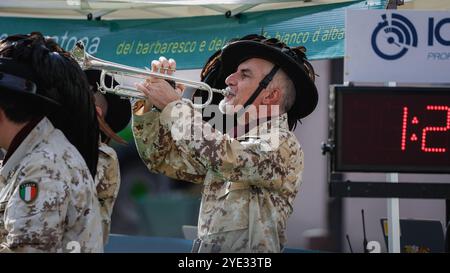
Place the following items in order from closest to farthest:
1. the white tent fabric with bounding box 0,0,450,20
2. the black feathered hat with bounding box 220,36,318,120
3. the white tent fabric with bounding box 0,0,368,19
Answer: the black feathered hat with bounding box 220,36,318,120 → the white tent fabric with bounding box 0,0,450,20 → the white tent fabric with bounding box 0,0,368,19

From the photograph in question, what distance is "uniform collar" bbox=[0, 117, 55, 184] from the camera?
385cm

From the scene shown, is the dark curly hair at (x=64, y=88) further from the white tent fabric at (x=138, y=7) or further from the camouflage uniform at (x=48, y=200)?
the white tent fabric at (x=138, y=7)

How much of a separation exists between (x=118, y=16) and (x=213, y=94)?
4162 mm

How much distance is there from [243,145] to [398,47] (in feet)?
6.22

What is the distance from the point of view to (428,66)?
6.10 m

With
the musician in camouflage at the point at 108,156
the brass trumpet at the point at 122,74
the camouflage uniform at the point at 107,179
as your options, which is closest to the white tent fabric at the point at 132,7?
the musician in camouflage at the point at 108,156

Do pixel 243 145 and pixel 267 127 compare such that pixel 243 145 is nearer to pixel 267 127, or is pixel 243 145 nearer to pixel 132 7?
pixel 267 127

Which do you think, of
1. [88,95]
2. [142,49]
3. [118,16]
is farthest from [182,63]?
[88,95]

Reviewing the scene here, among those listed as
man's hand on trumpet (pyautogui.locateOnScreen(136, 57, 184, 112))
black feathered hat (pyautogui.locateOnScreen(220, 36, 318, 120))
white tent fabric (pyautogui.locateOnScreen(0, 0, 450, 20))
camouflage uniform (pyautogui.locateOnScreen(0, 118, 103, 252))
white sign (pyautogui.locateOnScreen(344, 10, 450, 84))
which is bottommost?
camouflage uniform (pyautogui.locateOnScreen(0, 118, 103, 252))

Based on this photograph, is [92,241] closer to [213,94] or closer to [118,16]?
[213,94]

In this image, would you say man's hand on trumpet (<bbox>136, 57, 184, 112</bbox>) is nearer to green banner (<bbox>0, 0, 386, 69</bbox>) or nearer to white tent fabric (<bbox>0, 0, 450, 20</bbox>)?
green banner (<bbox>0, 0, 386, 69</bbox>)

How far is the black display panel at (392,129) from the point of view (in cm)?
567

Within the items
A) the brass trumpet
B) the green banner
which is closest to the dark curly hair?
the brass trumpet

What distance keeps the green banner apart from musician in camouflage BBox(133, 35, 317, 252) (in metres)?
2.61
